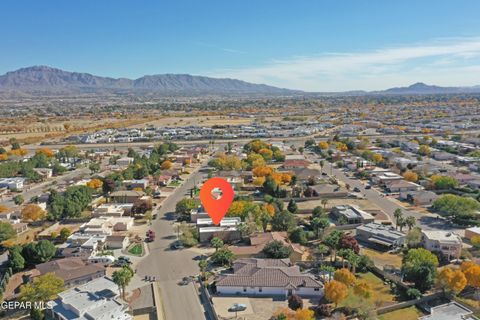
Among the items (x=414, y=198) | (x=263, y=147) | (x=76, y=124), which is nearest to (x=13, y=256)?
(x=414, y=198)

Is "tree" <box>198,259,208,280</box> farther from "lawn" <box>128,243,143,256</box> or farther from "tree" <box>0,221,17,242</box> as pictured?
"tree" <box>0,221,17,242</box>

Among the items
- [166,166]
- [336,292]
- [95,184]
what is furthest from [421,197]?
[95,184]

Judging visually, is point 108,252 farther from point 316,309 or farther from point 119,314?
point 316,309

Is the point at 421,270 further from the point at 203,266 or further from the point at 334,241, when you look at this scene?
the point at 203,266

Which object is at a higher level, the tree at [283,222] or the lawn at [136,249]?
the tree at [283,222]

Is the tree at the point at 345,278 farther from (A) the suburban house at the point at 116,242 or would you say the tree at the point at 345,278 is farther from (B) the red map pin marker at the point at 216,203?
(A) the suburban house at the point at 116,242

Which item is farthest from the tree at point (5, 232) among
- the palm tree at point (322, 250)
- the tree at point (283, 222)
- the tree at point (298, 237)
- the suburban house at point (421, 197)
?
the suburban house at point (421, 197)
